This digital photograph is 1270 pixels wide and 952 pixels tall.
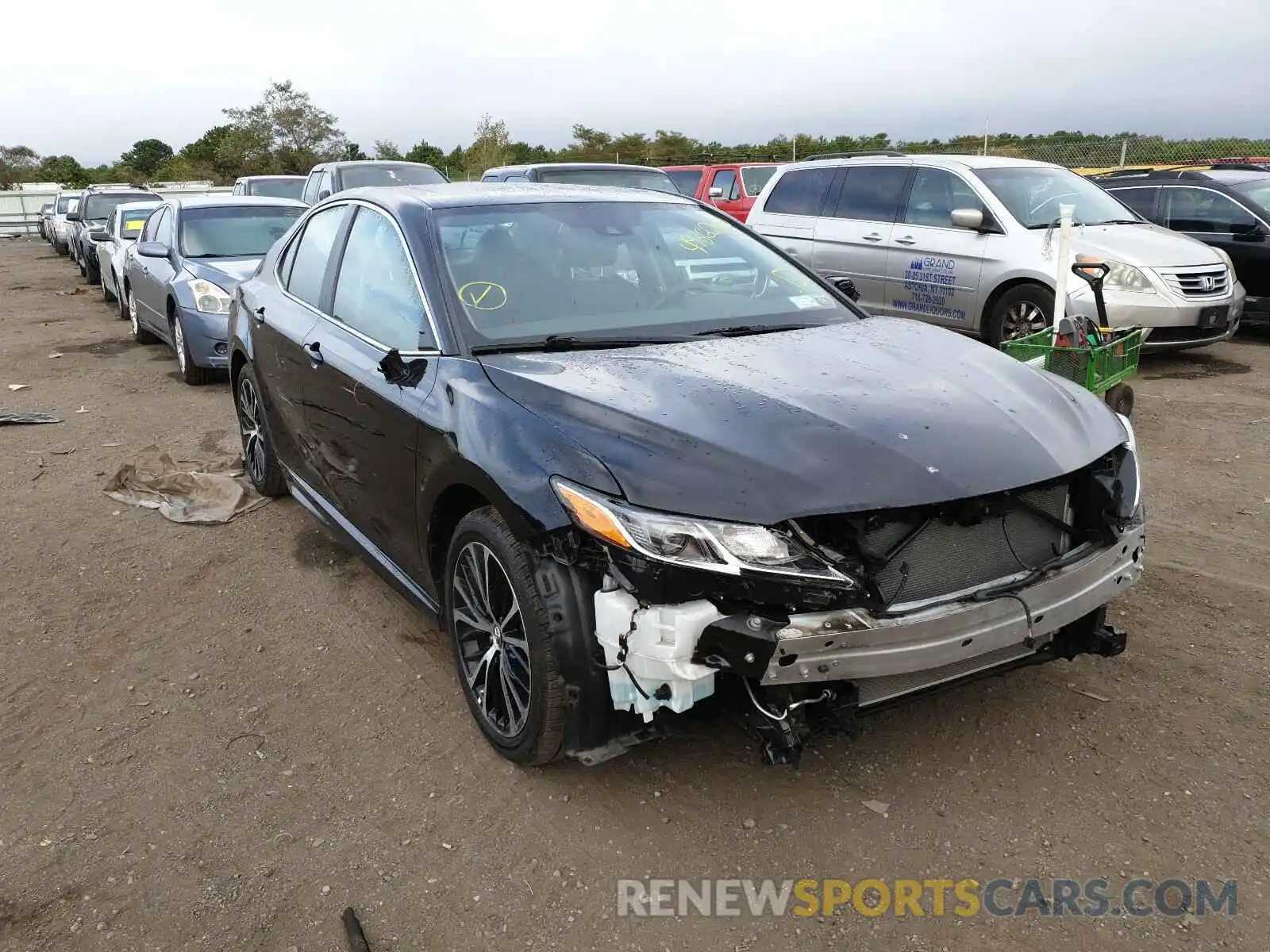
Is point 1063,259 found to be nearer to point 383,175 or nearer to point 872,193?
point 872,193

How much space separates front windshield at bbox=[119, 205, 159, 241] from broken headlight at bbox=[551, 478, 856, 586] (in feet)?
43.9

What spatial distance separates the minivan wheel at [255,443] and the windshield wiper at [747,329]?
2832 millimetres

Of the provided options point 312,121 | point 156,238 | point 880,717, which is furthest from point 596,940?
point 312,121

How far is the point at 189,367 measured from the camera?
29.9 feet

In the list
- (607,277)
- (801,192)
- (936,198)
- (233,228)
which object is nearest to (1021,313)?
(936,198)

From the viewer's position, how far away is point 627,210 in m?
4.18

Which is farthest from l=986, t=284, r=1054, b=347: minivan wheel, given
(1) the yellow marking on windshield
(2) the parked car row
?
(1) the yellow marking on windshield

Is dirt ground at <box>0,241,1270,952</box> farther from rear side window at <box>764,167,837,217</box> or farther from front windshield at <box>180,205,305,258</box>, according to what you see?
rear side window at <box>764,167,837,217</box>

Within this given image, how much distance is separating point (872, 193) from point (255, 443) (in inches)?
259

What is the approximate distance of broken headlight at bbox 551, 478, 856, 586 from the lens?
8.07 feet

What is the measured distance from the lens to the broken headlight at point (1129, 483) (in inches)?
119

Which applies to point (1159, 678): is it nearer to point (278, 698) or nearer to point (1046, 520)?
point (1046, 520)

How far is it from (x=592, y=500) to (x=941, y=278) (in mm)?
7233

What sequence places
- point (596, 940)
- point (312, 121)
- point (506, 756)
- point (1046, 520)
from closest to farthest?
point (596, 940) → point (1046, 520) → point (506, 756) → point (312, 121)
